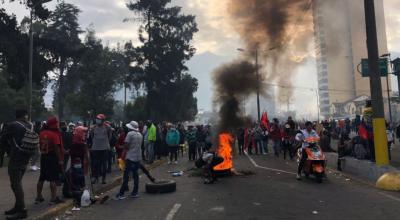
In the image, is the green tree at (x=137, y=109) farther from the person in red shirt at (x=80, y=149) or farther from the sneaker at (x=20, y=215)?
the sneaker at (x=20, y=215)

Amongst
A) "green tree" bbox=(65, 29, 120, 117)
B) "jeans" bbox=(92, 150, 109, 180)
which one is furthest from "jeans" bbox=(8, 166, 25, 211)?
"green tree" bbox=(65, 29, 120, 117)

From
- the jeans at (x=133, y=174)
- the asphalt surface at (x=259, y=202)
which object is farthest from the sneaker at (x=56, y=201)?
the jeans at (x=133, y=174)

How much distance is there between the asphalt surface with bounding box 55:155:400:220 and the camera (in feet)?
24.6

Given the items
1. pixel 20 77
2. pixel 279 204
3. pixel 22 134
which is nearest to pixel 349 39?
pixel 279 204

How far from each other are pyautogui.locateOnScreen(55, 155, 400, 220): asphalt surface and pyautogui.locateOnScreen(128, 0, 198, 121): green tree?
34441 mm

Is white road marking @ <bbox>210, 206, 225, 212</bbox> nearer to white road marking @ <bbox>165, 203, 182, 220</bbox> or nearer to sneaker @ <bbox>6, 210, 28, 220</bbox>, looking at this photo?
white road marking @ <bbox>165, 203, 182, 220</bbox>

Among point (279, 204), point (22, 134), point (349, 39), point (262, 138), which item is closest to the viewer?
point (22, 134)

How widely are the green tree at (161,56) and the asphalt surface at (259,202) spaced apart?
113 ft

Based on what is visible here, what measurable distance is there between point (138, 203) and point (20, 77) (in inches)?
778

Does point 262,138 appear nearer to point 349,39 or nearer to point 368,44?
point 349,39

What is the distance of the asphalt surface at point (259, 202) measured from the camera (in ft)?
24.6

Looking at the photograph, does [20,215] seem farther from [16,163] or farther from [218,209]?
[218,209]

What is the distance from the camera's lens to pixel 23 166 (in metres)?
7.38

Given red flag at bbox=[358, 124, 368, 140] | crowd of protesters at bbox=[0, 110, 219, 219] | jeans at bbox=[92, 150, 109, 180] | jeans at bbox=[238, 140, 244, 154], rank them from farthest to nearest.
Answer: jeans at bbox=[238, 140, 244, 154], red flag at bbox=[358, 124, 368, 140], jeans at bbox=[92, 150, 109, 180], crowd of protesters at bbox=[0, 110, 219, 219]
